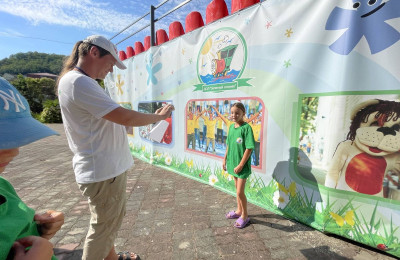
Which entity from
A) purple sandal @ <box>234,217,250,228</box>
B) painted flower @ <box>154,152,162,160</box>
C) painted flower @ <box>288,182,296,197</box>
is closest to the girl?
purple sandal @ <box>234,217,250,228</box>

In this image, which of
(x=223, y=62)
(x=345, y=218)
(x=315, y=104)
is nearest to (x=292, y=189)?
(x=345, y=218)

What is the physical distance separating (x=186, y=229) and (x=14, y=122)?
235cm

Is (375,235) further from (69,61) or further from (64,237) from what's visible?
→ (64,237)

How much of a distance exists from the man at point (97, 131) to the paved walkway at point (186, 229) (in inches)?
32.2

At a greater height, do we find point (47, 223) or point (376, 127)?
point (376, 127)

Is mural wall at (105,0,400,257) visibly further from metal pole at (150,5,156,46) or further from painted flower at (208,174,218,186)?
metal pole at (150,5,156,46)

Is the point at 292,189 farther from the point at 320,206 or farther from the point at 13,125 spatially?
the point at 13,125

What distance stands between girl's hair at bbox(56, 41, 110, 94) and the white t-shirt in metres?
0.21

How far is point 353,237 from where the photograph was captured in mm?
2305

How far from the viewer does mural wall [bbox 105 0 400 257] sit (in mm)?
2068

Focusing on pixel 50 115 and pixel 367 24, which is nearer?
pixel 367 24

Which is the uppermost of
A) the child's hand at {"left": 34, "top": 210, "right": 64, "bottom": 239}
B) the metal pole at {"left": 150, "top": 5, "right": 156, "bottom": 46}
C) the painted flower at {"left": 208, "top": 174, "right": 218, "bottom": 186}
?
the metal pole at {"left": 150, "top": 5, "right": 156, "bottom": 46}

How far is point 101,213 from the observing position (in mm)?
1676

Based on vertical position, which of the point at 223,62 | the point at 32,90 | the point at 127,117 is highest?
the point at 32,90
